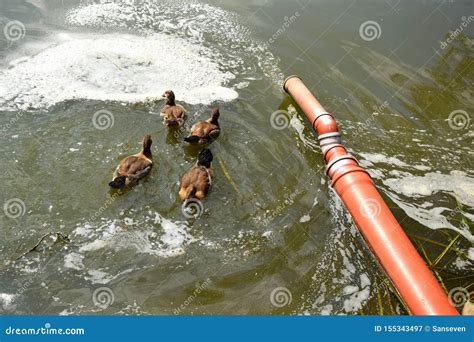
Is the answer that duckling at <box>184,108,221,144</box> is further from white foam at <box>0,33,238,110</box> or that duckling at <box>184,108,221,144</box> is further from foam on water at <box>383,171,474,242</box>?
foam on water at <box>383,171,474,242</box>

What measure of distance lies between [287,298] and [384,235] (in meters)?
1.45

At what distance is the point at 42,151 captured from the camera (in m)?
7.34

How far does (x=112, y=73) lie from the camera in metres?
9.27

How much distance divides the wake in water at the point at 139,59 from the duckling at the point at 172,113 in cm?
72

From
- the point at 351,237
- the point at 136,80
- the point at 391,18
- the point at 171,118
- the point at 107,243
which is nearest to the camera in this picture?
the point at 107,243

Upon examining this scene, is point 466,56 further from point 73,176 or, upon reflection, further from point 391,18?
point 73,176

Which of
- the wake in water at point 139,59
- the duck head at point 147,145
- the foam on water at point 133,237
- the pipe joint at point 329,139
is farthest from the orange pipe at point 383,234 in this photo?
the wake in water at point 139,59

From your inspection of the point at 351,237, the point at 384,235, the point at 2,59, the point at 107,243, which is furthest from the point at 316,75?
the point at 2,59

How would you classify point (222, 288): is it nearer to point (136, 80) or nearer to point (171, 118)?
point (171, 118)

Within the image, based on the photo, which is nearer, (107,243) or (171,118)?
(107,243)

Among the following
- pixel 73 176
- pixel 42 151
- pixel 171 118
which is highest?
pixel 171 118

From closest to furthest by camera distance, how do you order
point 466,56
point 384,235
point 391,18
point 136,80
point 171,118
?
point 384,235 → point 171,118 → point 136,80 → point 466,56 → point 391,18

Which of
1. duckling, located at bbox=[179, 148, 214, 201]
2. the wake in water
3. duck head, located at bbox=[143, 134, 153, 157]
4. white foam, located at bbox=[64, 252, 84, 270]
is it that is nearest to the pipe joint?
duckling, located at bbox=[179, 148, 214, 201]

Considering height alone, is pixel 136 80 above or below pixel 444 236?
above
